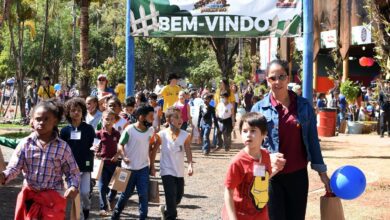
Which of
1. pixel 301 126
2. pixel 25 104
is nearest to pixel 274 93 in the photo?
pixel 301 126

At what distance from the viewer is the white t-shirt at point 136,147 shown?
7.62 metres

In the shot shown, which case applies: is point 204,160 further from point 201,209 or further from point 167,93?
point 201,209

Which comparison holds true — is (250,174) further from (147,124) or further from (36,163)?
(147,124)

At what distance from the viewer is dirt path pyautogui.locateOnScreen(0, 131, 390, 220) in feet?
27.9

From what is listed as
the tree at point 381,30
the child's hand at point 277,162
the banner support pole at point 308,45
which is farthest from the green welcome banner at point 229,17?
the child's hand at point 277,162

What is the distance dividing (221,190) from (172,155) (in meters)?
3.14

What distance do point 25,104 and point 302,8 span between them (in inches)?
727

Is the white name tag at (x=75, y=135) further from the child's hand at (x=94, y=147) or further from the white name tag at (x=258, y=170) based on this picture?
the white name tag at (x=258, y=170)

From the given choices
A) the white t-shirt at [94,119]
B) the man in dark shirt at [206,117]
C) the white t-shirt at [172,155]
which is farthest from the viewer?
the man in dark shirt at [206,117]

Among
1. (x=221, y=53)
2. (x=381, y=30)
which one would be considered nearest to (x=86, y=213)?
(x=381, y=30)

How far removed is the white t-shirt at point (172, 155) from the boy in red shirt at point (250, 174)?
2774 mm

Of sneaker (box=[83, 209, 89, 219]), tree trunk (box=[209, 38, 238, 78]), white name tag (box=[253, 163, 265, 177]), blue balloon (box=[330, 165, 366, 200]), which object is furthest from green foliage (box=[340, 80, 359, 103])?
white name tag (box=[253, 163, 265, 177])

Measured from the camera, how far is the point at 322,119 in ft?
70.0

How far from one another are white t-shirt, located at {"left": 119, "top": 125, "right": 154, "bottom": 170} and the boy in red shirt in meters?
3.08
